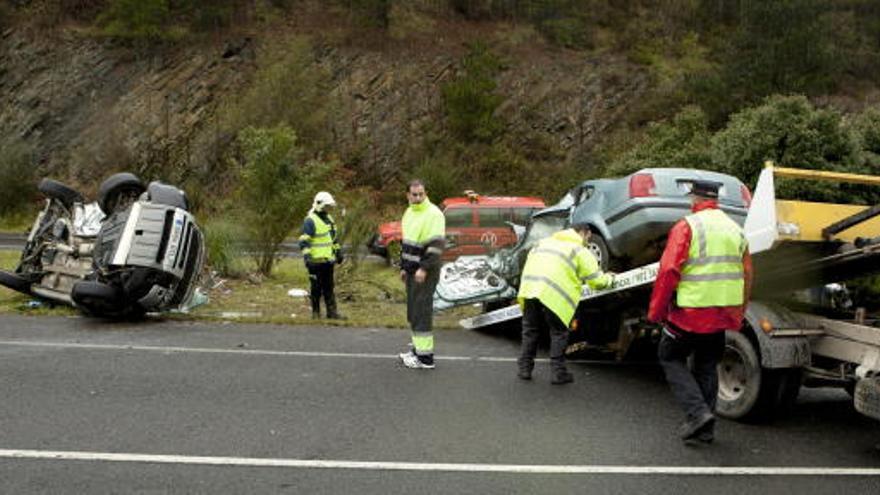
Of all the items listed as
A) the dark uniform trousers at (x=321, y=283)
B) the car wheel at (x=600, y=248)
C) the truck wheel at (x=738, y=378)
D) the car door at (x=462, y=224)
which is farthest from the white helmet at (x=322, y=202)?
Answer: the car door at (x=462, y=224)

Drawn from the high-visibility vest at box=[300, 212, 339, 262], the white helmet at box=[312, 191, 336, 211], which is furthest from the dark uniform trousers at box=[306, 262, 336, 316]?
the white helmet at box=[312, 191, 336, 211]

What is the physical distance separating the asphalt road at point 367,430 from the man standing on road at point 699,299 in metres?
0.41

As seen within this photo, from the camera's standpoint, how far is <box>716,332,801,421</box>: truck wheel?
19.6 ft

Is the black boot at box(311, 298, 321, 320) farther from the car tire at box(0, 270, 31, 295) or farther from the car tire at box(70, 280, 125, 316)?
the car tire at box(0, 270, 31, 295)

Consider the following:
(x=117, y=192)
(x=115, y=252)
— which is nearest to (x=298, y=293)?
(x=117, y=192)

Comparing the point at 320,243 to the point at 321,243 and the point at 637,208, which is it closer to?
the point at 321,243

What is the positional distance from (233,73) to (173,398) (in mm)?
38307

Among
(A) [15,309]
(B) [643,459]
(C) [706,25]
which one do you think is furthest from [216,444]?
(C) [706,25]

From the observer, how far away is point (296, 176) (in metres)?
17.2

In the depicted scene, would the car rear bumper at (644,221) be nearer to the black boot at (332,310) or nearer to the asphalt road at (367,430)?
the asphalt road at (367,430)

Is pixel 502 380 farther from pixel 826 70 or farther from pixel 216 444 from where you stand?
pixel 826 70

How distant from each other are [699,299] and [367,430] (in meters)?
2.33

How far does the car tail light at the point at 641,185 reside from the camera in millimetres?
7762

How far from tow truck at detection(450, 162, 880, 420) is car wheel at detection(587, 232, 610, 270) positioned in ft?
4.90
